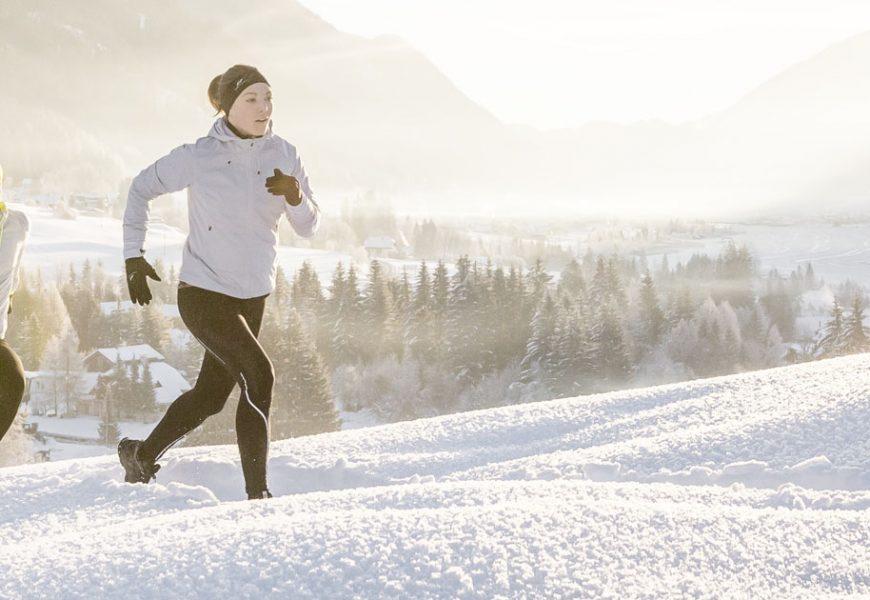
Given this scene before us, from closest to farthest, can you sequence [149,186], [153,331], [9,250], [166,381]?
1. [9,250]
2. [149,186]
3. [166,381]
4. [153,331]

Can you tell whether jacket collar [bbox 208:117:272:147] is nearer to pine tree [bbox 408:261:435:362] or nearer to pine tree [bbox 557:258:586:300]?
pine tree [bbox 408:261:435:362]

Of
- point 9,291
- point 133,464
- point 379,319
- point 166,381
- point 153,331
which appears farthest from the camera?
point 153,331

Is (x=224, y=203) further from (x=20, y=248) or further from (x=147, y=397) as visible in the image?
(x=147, y=397)

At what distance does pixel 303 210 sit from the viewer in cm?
456

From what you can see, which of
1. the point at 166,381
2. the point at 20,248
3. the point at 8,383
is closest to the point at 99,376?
the point at 166,381

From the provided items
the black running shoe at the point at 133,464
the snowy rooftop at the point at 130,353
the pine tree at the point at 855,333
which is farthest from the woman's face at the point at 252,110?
the snowy rooftop at the point at 130,353

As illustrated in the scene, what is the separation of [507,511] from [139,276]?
250 centimetres

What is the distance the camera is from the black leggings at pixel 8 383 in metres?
4.39

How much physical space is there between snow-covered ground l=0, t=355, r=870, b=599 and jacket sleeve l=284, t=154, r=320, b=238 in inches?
57.8

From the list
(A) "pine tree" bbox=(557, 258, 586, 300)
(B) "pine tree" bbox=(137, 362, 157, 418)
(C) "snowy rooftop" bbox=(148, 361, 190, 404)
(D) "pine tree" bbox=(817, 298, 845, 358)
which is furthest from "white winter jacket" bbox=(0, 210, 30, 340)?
(A) "pine tree" bbox=(557, 258, 586, 300)

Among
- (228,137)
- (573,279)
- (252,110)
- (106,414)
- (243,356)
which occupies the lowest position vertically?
(106,414)

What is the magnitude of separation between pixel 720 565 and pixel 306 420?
49.2 m

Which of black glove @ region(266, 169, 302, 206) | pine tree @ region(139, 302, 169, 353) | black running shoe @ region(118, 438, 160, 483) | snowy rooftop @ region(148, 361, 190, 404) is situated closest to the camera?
black glove @ region(266, 169, 302, 206)

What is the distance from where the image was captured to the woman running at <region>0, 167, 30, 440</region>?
14.0 ft
